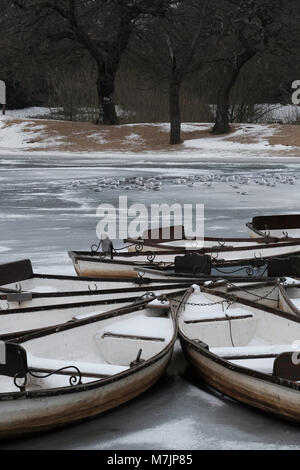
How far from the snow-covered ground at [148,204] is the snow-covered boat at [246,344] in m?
0.19

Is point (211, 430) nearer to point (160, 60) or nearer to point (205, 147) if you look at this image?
point (205, 147)

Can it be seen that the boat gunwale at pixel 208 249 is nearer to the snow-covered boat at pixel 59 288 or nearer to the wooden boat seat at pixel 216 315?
the snow-covered boat at pixel 59 288

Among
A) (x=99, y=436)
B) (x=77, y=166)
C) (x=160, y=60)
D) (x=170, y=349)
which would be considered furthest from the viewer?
(x=160, y=60)

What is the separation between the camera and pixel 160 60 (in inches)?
1474

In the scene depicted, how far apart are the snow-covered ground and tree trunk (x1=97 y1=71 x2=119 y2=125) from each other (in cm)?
429

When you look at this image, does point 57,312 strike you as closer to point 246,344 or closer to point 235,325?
point 235,325

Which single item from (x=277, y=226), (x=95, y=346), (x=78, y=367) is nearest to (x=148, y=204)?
(x=277, y=226)

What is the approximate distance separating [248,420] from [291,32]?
28.9 metres

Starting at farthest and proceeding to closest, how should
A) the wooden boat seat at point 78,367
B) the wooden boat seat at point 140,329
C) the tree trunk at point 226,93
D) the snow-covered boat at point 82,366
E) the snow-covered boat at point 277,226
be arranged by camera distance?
the tree trunk at point 226,93 → the snow-covered boat at point 277,226 → the wooden boat seat at point 140,329 → the wooden boat seat at point 78,367 → the snow-covered boat at point 82,366

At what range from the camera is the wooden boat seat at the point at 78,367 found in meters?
5.53

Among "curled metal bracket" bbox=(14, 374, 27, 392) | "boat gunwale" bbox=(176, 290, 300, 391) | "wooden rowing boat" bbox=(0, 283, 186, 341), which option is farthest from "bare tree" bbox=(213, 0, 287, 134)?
"curled metal bracket" bbox=(14, 374, 27, 392)

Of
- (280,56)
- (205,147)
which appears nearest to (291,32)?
(280,56)

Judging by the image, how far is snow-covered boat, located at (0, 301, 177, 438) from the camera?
16.3ft

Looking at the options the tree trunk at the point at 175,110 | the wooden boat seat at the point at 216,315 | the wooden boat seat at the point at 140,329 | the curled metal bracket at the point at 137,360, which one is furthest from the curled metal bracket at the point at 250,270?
the tree trunk at the point at 175,110
